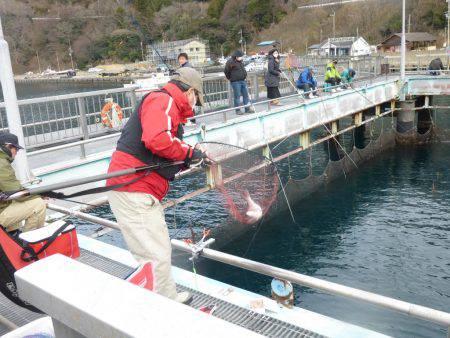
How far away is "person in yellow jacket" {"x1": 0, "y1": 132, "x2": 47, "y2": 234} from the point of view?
5.09 m

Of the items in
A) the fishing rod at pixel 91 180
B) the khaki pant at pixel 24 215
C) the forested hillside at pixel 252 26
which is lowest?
the khaki pant at pixel 24 215

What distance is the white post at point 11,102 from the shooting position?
5633 millimetres

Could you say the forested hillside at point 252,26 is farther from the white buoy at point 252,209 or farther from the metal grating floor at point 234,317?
the metal grating floor at point 234,317

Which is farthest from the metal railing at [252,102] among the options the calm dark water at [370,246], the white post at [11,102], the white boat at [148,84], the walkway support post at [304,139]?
the calm dark water at [370,246]

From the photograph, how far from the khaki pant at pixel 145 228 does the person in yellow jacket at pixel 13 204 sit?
199 cm

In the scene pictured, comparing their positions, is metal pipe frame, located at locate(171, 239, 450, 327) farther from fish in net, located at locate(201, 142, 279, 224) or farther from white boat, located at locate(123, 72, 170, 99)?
white boat, located at locate(123, 72, 170, 99)

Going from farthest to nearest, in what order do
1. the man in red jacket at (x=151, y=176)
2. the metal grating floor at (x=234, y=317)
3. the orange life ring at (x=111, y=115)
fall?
the orange life ring at (x=111, y=115)
the metal grating floor at (x=234, y=317)
the man in red jacket at (x=151, y=176)

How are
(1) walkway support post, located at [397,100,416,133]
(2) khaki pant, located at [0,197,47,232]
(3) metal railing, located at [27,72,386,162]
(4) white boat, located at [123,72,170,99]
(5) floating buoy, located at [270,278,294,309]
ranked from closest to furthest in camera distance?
(5) floating buoy, located at [270,278,294,309]
(2) khaki pant, located at [0,197,47,232]
(3) metal railing, located at [27,72,386,162]
(4) white boat, located at [123,72,170,99]
(1) walkway support post, located at [397,100,416,133]

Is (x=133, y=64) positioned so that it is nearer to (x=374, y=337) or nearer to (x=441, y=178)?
(x=441, y=178)

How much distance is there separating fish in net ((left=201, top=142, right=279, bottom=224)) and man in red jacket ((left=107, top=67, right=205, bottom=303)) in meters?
1.34

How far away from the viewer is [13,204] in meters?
5.16

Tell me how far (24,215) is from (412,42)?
77.3m

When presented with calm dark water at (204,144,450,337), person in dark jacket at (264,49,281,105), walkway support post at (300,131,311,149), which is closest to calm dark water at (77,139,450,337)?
calm dark water at (204,144,450,337)

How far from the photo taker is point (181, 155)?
3.64 metres
